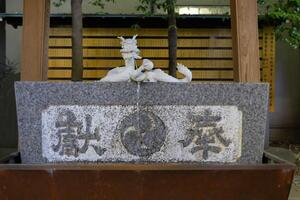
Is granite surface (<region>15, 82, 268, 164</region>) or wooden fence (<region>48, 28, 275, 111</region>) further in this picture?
wooden fence (<region>48, 28, 275, 111</region>)

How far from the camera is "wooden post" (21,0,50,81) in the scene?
466 cm

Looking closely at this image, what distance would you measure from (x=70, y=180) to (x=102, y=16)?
6.80 meters

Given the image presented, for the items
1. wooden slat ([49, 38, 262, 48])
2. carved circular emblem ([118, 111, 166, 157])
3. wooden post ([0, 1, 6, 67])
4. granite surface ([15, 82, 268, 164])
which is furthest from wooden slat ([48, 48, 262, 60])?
carved circular emblem ([118, 111, 166, 157])

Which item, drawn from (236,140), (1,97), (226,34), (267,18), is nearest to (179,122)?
(236,140)

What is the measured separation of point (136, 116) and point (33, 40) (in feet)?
4.93

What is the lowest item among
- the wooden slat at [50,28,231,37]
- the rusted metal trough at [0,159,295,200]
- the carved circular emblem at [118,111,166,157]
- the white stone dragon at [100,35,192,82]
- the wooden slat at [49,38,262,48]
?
the rusted metal trough at [0,159,295,200]

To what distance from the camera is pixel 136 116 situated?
12.9ft

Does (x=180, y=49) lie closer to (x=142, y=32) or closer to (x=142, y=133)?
(x=142, y=32)

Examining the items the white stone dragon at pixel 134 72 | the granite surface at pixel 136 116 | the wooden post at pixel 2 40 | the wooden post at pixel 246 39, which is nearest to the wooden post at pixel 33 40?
the granite surface at pixel 136 116

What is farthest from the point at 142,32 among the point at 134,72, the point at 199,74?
the point at 134,72

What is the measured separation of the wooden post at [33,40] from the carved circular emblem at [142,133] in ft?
4.10

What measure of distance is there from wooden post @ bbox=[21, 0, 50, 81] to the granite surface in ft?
2.33

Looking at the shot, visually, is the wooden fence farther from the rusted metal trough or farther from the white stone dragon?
the rusted metal trough

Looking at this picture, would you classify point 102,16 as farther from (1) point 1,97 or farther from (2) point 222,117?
(2) point 222,117
